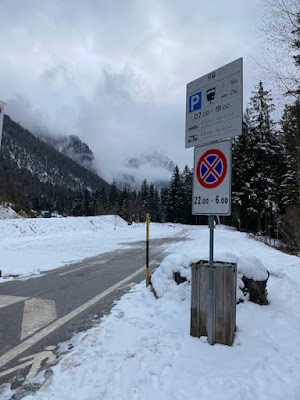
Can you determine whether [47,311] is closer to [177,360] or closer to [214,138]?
[177,360]

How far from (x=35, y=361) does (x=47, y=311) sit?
172 centimetres

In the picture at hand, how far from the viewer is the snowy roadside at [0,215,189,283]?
923 cm

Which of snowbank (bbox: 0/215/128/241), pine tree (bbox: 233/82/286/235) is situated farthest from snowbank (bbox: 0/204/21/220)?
pine tree (bbox: 233/82/286/235)

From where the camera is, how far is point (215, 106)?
10.9 ft

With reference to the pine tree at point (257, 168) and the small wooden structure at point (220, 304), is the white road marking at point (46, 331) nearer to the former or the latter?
the small wooden structure at point (220, 304)

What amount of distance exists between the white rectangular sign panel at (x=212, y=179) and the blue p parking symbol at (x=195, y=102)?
1.90 ft

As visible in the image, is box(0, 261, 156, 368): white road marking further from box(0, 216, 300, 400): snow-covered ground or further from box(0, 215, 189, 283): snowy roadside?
box(0, 215, 189, 283): snowy roadside

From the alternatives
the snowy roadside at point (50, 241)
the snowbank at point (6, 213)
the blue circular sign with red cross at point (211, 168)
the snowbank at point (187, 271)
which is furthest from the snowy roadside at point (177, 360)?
the snowbank at point (6, 213)

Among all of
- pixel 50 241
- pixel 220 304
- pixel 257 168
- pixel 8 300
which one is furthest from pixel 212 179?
pixel 257 168

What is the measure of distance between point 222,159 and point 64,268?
6998 mm

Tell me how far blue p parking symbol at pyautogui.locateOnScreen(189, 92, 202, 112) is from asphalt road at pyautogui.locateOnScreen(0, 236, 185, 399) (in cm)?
347

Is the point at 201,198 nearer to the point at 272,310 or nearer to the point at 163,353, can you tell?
the point at 163,353

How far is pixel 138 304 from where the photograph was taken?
4852 millimetres

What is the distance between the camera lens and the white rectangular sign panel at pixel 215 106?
310cm
